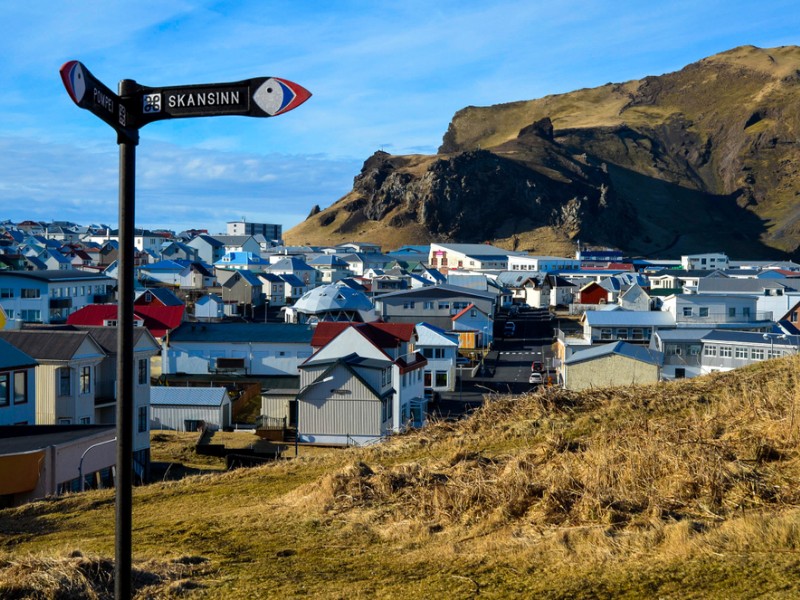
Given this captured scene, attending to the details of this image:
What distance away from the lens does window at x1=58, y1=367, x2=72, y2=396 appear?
16812 mm

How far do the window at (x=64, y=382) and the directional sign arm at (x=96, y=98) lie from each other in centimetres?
1480

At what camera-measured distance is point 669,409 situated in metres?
9.99

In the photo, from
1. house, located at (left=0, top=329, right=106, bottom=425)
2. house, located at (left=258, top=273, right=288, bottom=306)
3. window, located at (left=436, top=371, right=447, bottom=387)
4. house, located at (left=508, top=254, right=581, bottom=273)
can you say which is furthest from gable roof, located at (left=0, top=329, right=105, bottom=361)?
house, located at (left=508, top=254, right=581, bottom=273)

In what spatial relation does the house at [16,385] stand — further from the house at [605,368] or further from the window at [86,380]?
the house at [605,368]

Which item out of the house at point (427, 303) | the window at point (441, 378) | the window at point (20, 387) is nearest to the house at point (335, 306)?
the house at point (427, 303)

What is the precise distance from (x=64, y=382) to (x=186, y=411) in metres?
7.39

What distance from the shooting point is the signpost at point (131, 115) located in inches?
129

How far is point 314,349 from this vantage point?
30875mm

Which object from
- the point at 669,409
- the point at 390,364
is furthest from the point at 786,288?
the point at 669,409

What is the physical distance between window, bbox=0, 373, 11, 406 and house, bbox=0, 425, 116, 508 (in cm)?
212

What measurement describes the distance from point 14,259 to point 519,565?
71911mm

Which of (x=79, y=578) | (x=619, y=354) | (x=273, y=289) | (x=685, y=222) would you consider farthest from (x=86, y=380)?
(x=685, y=222)

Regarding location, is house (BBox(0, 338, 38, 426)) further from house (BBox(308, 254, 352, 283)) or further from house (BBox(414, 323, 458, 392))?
house (BBox(308, 254, 352, 283))

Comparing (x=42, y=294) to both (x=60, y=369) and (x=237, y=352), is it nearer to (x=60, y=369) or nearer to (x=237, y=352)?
(x=237, y=352)
